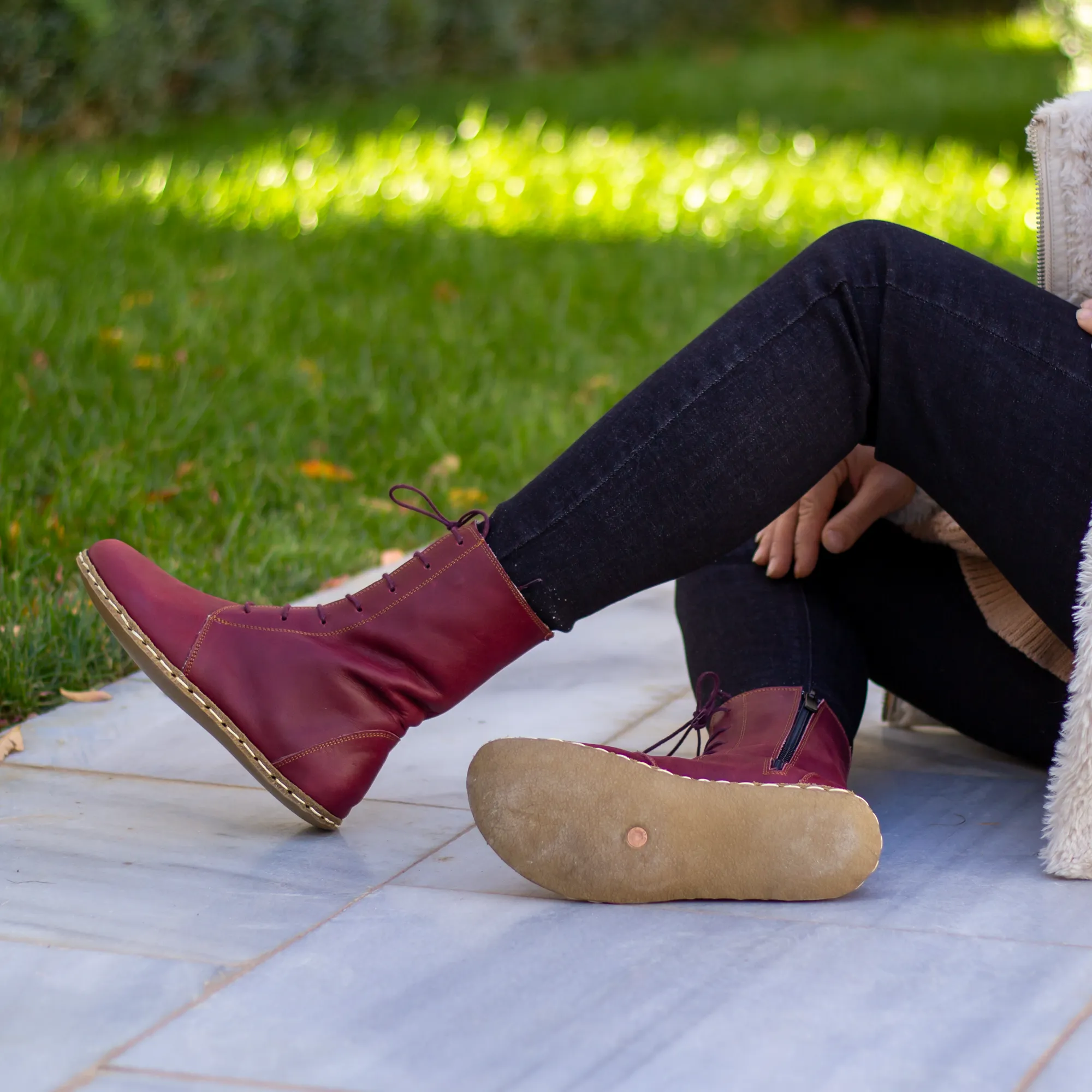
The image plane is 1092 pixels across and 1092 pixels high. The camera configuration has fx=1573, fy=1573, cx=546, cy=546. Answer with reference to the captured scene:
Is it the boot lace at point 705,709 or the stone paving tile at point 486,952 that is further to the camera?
the boot lace at point 705,709

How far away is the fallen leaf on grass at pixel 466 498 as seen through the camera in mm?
3578

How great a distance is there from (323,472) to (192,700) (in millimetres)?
1998

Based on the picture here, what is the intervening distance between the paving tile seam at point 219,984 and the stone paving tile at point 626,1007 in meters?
0.01

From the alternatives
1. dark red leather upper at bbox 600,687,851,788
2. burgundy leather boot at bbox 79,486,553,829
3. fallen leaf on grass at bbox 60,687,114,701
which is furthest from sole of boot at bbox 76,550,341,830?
fallen leaf on grass at bbox 60,687,114,701

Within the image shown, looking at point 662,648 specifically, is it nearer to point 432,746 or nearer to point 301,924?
point 432,746

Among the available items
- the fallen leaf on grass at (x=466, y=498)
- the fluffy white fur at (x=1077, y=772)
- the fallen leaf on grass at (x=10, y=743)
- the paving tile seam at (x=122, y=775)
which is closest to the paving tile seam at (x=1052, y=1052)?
the fluffy white fur at (x=1077, y=772)

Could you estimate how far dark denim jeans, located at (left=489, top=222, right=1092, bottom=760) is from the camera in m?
1.64

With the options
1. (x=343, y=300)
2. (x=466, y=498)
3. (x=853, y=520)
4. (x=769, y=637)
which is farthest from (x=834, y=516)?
(x=343, y=300)

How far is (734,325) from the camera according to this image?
1688 millimetres

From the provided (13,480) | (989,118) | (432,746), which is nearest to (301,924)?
(432,746)

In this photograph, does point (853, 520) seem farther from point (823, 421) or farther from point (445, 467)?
point (445, 467)

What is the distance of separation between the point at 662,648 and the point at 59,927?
1.37 meters

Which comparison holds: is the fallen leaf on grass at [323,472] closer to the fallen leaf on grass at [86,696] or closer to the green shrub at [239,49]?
the fallen leaf on grass at [86,696]

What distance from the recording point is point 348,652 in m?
1.75
